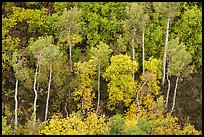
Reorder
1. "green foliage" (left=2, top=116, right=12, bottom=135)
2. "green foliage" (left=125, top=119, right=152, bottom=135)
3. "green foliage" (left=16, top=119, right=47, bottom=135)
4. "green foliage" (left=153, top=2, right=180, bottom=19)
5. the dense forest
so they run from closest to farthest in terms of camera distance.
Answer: "green foliage" (left=2, top=116, right=12, bottom=135) → "green foliage" (left=125, top=119, right=152, bottom=135) → "green foliage" (left=16, top=119, right=47, bottom=135) → the dense forest → "green foliage" (left=153, top=2, right=180, bottom=19)

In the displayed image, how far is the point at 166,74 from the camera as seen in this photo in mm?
48656

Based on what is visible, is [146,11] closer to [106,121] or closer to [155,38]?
[155,38]

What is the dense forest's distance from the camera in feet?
144

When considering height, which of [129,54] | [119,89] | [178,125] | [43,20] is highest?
[43,20]

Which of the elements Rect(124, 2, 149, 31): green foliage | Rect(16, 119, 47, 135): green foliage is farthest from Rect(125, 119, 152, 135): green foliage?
Rect(124, 2, 149, 31): green foliage

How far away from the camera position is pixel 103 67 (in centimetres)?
4619

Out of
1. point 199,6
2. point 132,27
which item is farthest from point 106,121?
point 199,6

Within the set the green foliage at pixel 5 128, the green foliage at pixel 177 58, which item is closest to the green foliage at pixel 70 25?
the green foliage at pixel 177 58

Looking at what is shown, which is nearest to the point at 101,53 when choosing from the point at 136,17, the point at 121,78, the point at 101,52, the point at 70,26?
the point at 101,52

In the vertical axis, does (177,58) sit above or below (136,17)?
below

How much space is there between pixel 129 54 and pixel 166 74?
4.54 metres

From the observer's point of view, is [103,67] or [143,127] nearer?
[143,127]

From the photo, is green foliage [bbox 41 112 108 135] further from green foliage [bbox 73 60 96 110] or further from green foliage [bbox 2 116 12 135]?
green foliage [bbox 2 116 12 135]

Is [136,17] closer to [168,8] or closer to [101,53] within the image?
[168,8]
